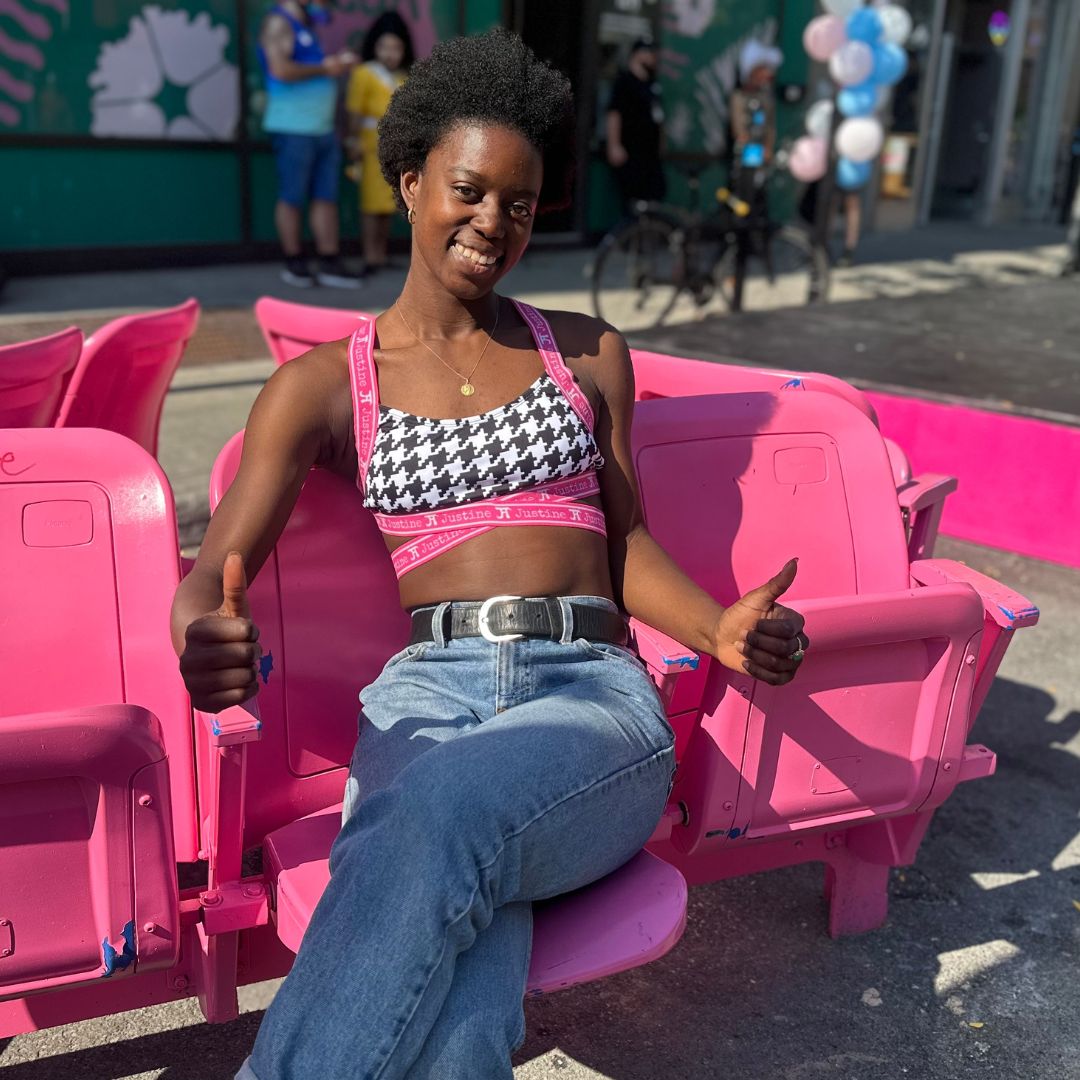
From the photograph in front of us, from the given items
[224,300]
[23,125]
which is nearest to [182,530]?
[224,300]

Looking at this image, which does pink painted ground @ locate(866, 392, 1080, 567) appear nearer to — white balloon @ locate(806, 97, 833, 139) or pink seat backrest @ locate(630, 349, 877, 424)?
pink seat backrest @ locate(630, 349, 877, 424)

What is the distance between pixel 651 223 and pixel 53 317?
4.34 metres

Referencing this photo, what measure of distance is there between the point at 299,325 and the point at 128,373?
465 millimetres

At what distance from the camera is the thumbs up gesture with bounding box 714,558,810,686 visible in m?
1.90

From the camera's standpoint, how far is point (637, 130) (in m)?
11.1

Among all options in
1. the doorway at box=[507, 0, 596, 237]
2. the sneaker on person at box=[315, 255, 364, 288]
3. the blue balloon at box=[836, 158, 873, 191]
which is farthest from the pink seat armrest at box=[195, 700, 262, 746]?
the doorway at box=[507, 0, 596, 237]

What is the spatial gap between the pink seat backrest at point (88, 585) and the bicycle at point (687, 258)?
23.0 feet

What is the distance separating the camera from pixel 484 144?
2146 mm

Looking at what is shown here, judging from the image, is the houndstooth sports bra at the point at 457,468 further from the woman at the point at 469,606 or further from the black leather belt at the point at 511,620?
the black leather belt at the point at 511,620

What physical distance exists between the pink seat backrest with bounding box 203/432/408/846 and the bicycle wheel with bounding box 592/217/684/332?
22.8 ft

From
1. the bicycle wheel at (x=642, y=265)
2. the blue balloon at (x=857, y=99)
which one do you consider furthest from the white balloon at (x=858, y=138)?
the bicycle wheel at (x=642, y=265)

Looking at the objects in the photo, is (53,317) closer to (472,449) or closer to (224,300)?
(224,300)

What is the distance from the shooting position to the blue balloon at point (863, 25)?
1029 centimetres

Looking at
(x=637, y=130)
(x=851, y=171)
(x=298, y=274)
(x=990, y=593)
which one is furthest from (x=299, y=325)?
(x=851, y=171)
